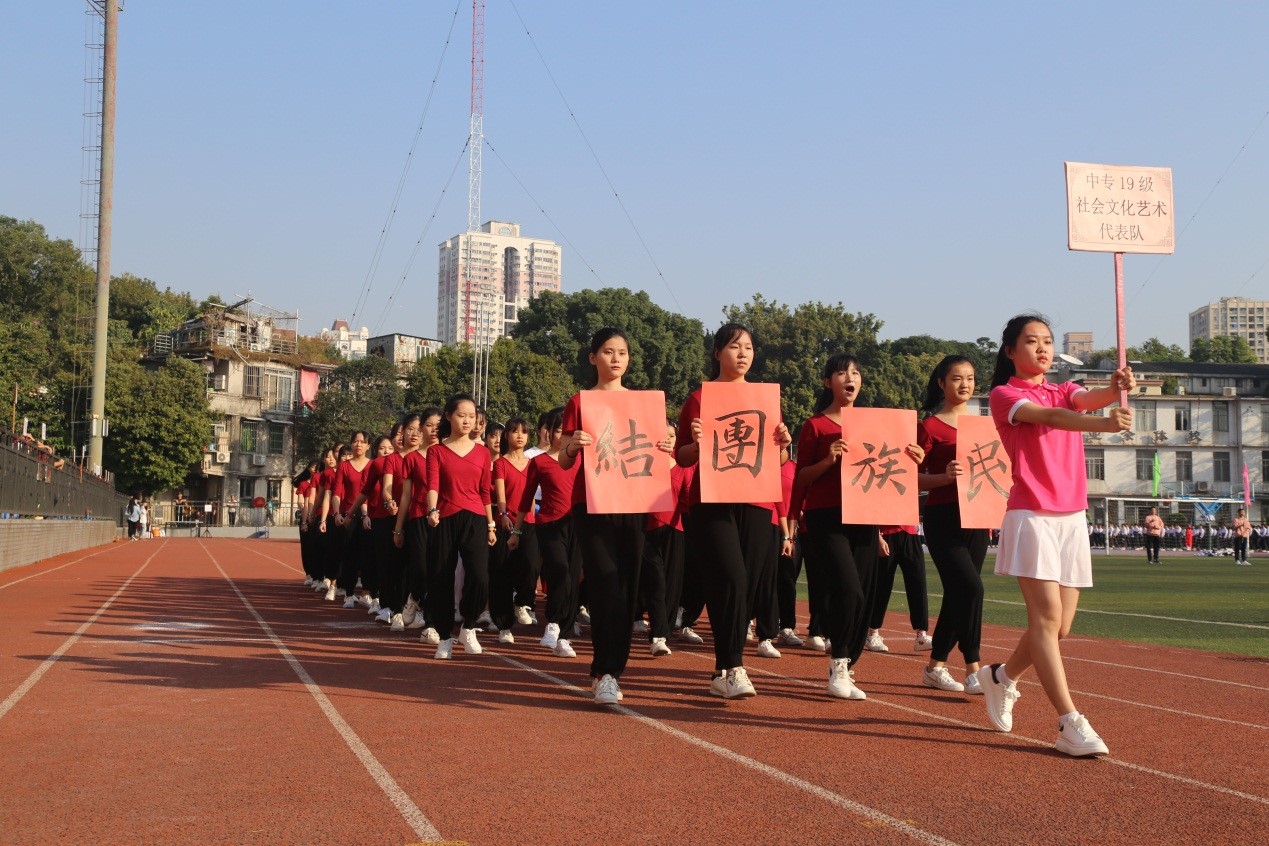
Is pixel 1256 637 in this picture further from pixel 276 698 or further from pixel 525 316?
pixel 525 316

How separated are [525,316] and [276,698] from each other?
58916 mm

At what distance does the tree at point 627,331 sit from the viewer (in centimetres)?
6266

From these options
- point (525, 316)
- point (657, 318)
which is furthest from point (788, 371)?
point (525, 316)

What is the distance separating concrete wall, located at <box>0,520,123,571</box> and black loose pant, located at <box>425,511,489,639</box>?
12867mm

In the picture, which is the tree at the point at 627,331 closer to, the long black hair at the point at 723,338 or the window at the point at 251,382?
the window at the point at 251,382

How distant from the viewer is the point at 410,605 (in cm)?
1074

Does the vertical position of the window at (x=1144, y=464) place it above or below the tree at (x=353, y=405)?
below

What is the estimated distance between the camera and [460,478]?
865 cm

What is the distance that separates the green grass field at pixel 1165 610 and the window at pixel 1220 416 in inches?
1834

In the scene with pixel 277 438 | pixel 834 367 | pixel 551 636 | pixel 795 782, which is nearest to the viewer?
pixel 795 782

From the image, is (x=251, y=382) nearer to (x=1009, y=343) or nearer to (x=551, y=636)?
(x=551, y=636)

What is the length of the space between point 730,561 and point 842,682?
98 centimetres

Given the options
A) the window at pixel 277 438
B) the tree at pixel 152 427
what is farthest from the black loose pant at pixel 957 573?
the window at pixel 277 438

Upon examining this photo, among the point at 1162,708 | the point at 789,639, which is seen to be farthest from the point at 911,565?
the point at 1162,708
